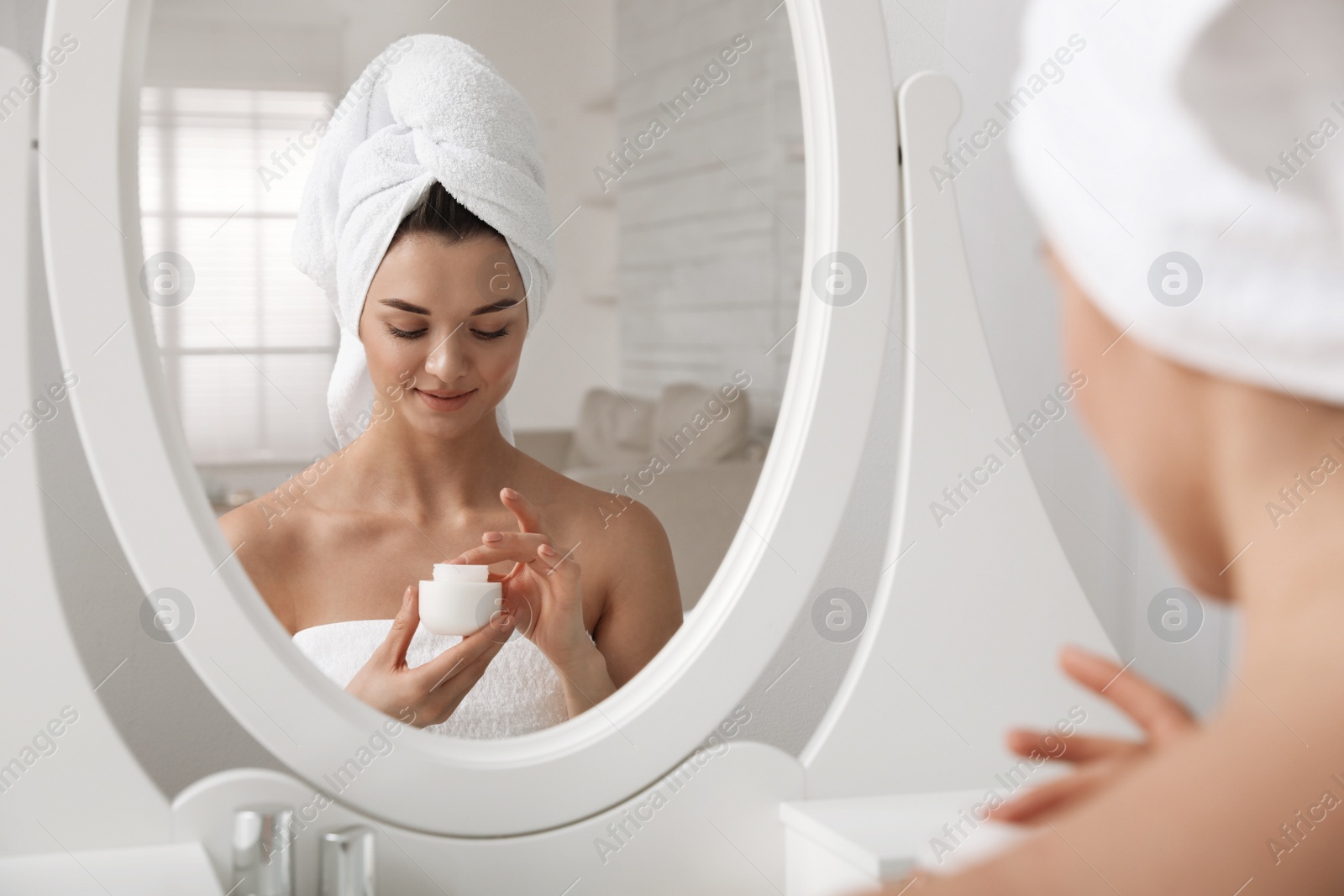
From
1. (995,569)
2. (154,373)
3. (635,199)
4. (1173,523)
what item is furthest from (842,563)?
(1173,523)

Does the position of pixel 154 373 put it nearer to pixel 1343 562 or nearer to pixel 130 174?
pixel 130 174

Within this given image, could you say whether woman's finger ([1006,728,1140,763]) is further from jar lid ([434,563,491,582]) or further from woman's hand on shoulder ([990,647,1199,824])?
jar lid ([434,563,491,582])

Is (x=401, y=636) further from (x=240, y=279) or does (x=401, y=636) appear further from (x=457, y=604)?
(x=240, y=279)

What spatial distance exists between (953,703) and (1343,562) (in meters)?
0.40

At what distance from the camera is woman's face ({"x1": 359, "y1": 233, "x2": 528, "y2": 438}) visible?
505 mm

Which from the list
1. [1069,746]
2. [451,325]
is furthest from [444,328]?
[1069,746]

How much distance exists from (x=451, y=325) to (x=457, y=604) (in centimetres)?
14

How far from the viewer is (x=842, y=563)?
794 mm

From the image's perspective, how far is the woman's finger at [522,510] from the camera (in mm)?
543

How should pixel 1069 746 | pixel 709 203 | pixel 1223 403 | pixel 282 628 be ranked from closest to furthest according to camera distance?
pixel 1223 403 < pixel 1069 746 < pixel 282 628 < pixel 709 203

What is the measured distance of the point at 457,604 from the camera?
0.51m

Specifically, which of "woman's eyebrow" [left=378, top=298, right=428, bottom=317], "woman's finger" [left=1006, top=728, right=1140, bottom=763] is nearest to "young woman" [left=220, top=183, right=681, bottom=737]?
"woman's eyebrow" [left=378, top=298, right=428, bottom=317]

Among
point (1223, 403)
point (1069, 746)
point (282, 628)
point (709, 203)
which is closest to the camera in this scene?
point (1223, 403)

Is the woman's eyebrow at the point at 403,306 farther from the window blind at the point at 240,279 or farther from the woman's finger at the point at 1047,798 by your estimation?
the woman's finger at the point at 1047,798
